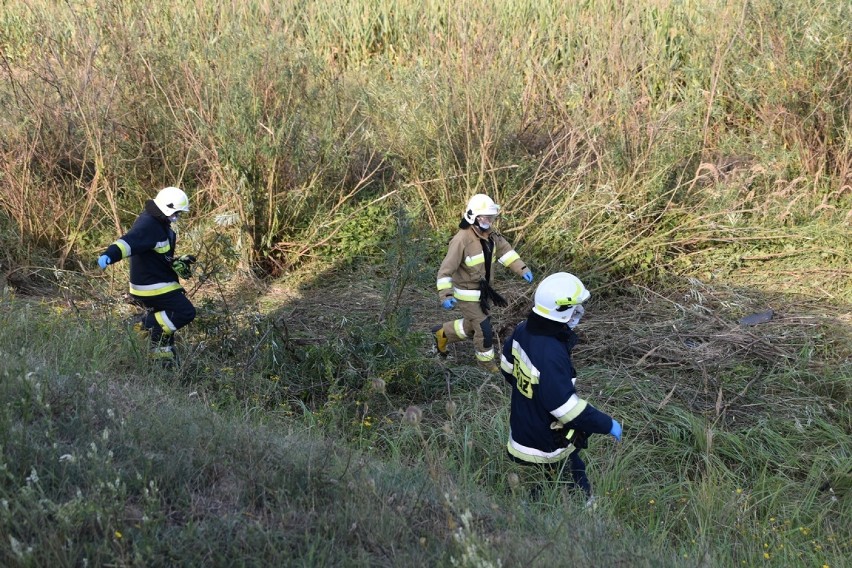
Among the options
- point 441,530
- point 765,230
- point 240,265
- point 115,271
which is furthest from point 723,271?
point 115,271

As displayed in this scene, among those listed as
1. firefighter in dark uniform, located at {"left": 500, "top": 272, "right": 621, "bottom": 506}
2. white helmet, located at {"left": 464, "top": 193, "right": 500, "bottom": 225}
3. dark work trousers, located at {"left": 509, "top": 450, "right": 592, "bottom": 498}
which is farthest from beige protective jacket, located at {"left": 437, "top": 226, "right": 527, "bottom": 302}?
dark work trousers, located at {"left": 509, "top": 450, "right": 592, "bottom": 498}

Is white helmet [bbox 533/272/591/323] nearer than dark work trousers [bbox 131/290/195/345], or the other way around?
white helmet [bbox 533/272/591/323]

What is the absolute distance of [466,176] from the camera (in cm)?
809

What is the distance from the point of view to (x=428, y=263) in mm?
8086

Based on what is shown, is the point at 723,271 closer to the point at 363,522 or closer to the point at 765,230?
the point at 765,230

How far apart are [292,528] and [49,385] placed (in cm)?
159

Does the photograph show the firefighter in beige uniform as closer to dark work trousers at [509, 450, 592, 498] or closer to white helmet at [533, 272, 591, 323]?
dark work trousers at [509, 450, 592, 498]

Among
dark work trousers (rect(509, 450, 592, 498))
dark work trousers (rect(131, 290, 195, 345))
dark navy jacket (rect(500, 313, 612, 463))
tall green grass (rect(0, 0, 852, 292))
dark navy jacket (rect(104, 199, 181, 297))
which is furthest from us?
tall green grass (rect(0, 0, 852, 292))

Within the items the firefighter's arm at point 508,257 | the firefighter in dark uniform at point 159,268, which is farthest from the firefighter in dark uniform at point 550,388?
the firefighter in dark uniform at point 159,268

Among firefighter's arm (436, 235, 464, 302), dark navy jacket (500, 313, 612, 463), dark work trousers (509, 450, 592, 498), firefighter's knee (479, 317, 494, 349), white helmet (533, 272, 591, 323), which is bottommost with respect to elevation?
firefighter's knee (479, 317, 494, 349)

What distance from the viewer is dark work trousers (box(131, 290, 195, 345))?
6262mm

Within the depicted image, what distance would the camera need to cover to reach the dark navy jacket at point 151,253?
19.8 feet

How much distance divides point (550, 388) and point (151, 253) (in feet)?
11.4

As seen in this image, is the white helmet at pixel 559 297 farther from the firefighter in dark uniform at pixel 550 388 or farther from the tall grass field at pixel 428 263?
the tall grass field at pixel 428 263
